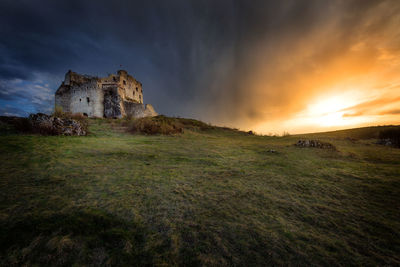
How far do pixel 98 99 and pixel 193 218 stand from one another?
30.8 meters

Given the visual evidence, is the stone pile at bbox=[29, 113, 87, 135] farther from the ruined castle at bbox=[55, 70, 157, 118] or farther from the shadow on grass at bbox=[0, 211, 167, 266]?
the ruined castle at bbox=[55, 70, 157, 118]

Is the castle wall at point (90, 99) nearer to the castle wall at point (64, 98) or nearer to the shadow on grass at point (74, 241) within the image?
the castle wall at point (64, 98)

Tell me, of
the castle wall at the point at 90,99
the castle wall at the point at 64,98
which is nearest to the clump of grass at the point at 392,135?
the castle wall at the point at 90,99

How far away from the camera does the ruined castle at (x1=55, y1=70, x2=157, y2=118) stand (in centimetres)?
2583

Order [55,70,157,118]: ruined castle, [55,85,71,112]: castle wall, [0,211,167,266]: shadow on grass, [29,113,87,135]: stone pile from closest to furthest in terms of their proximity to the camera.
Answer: [0,211,167,266]: shadow on grass, [29,113,87,135]: stone pile, [55,70,157,118]: ruined castle, [55,85,71,112]: castle wall

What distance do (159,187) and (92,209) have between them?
673 millimetres

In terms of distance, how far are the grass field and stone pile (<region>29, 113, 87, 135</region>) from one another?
435cm

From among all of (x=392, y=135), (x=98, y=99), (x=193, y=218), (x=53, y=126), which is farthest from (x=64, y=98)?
(x=392, y=135)

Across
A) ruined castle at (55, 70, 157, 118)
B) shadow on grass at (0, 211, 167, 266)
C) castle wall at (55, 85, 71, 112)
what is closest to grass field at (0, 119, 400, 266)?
shadow on grass at (0, 211, 167, 266)

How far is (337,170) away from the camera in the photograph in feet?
8.44

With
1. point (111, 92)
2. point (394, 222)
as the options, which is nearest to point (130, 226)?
point (394, 222)

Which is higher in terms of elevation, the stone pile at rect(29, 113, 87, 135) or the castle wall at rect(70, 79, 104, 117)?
the castle wall at rect(70, 79, 104, 117)

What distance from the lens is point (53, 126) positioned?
5.85 meters

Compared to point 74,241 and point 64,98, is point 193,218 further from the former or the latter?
point 64,98
